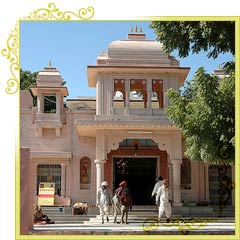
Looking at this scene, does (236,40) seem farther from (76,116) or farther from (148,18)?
(76,116)

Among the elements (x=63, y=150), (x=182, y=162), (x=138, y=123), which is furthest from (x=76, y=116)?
(x=182, y=162)

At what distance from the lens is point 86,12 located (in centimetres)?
868

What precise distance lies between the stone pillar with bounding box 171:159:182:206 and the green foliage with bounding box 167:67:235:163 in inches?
196

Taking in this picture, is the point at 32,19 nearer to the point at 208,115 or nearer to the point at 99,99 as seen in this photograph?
the point at 208,115

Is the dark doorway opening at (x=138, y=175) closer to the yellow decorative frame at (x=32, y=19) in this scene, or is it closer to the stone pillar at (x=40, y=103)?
the stone pillar at (x=40, y=103)

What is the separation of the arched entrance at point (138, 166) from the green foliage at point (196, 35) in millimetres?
7807

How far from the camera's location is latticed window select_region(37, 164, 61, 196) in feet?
59.3

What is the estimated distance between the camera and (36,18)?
8.77 metres

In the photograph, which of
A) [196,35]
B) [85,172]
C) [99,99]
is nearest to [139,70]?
→ [99,99]

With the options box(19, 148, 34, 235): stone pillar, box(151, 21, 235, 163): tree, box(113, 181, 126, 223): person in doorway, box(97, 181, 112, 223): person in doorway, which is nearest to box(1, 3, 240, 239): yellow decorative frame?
box(19, 148, 34, 235): stone pillar

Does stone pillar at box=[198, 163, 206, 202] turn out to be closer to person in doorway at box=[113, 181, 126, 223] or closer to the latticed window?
the latticed window

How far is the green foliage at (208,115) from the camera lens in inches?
416

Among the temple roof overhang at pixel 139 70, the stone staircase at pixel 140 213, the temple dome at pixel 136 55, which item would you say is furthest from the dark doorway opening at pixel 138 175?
the temple dome at pixel 136 55

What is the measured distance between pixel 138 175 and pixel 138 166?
1.04ft
